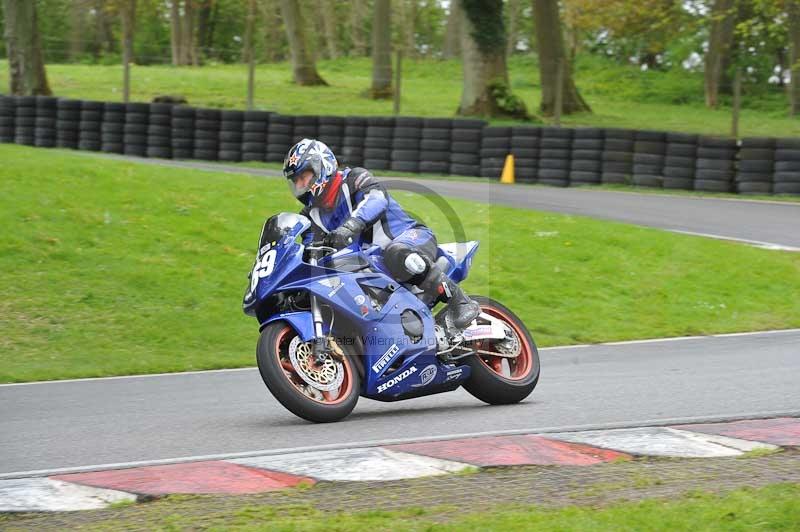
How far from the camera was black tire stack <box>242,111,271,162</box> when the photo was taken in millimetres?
24281

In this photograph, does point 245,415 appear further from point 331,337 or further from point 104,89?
point 104,89

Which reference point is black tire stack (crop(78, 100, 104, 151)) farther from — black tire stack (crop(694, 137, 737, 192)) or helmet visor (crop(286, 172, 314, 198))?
helmet visor (crop(286, 172, 314, 198))

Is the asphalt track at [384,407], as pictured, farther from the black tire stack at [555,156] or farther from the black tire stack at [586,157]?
the black tire stack at [555,156]

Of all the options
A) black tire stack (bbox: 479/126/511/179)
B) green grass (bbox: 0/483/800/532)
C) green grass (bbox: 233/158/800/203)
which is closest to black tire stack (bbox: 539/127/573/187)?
green grass (bbox: 233/158/800/203)

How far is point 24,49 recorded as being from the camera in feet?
99.3

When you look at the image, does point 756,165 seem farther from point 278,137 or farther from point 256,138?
point 256,138

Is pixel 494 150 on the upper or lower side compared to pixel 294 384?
upper

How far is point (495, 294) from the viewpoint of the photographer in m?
13.1

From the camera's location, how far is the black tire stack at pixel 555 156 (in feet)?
74.2

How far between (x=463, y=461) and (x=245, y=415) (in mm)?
2088

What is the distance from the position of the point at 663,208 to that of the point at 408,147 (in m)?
6.11

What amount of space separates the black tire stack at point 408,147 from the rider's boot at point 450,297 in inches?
634

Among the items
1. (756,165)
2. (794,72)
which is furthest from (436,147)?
(794,72)

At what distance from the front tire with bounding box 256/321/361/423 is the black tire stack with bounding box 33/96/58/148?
63.9ft
